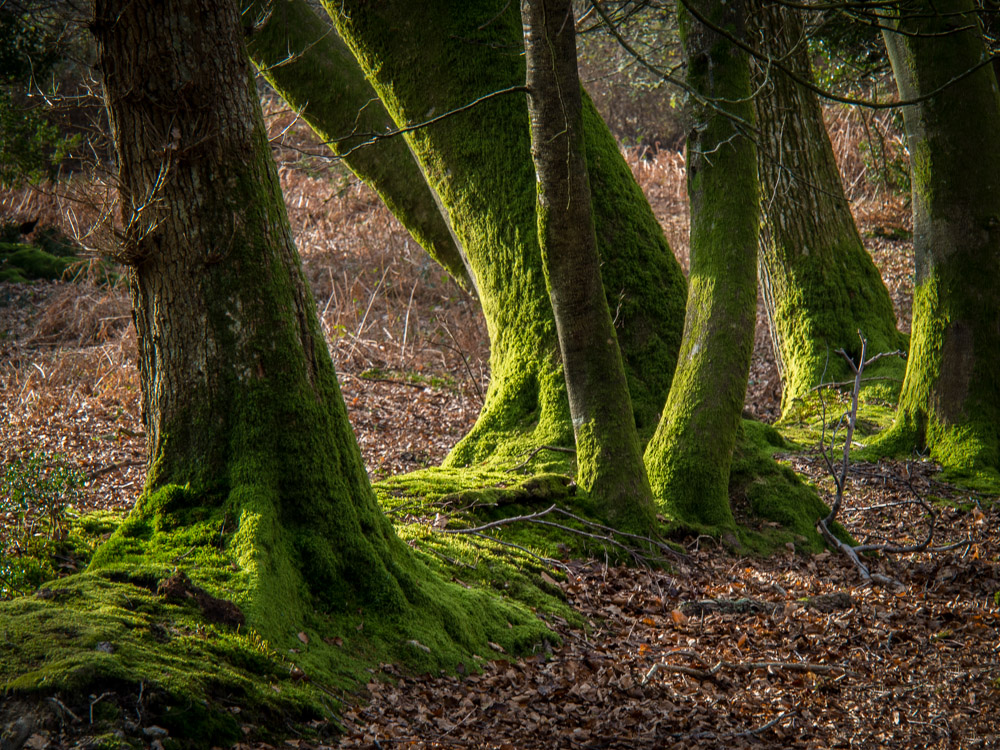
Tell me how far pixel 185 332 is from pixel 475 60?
373 cm

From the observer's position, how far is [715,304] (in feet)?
17.7

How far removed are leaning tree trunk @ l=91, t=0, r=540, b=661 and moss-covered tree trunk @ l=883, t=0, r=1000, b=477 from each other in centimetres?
536

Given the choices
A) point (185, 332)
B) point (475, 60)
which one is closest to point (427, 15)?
point (475, 60)

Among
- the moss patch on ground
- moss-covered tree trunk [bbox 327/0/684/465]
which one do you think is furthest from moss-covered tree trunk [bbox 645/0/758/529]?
the moss patch on ground

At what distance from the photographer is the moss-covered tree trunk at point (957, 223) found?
6555mm

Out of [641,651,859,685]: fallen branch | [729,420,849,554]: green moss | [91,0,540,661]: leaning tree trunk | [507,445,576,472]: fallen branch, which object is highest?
[91,0,540,661]: leaning tree trunk

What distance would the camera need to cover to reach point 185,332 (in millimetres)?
3342

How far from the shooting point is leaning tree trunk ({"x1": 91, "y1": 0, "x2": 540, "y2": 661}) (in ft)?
10.6

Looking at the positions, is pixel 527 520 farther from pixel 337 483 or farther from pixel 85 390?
pixel 85 390

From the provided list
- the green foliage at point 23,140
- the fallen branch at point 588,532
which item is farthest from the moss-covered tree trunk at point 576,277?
the green foliage at point 23,140

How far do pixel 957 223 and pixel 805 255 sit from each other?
2393 mm

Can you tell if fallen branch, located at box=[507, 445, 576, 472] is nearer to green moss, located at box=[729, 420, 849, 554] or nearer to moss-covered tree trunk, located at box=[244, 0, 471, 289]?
green moss, located at box=[729, 420, 849, 554]

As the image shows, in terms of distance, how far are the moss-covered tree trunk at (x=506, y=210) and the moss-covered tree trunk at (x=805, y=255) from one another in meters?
3.28

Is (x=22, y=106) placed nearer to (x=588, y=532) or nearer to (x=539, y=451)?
(x=539, y=451)
